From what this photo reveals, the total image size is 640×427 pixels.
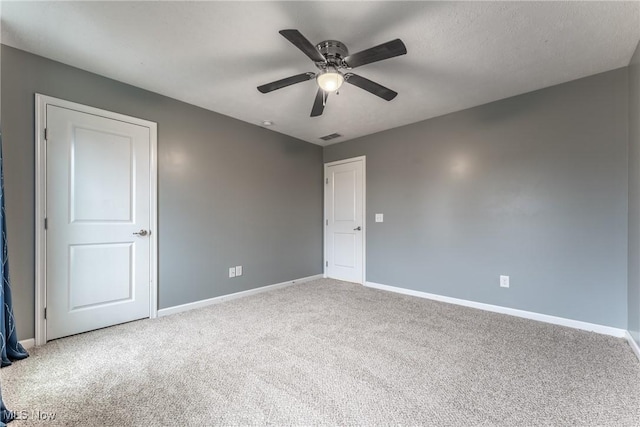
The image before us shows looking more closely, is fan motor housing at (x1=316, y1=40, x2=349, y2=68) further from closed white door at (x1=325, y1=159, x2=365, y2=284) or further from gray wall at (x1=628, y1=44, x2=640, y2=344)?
closed white door at (x1=325, y1=159, x2=365, y2=284)

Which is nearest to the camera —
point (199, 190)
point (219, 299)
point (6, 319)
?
point (6, 319)

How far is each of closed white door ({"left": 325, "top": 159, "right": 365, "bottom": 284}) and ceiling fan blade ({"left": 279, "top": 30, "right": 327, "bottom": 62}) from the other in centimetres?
268

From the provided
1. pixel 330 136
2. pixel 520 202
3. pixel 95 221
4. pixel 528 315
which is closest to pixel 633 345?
pixel 528 315

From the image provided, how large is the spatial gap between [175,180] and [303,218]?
2075 millimetres

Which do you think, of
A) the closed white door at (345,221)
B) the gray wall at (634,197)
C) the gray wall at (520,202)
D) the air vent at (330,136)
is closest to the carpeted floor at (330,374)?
the gray wall at (634,197)

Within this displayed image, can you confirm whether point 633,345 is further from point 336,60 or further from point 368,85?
point 336,60

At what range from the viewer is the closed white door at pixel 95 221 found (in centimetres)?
235

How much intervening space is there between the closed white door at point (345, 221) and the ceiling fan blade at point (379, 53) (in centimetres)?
258

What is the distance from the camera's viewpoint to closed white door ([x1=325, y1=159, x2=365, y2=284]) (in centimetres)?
443

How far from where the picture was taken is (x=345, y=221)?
4613 millimetres

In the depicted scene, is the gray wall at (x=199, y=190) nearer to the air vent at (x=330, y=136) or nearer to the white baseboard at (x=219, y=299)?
the white baseboard at (x=219, y=299)

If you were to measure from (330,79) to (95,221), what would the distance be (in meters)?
2.48

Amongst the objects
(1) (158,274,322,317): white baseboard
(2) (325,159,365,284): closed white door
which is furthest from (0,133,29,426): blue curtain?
(2) (325,159,365,284): closed white door

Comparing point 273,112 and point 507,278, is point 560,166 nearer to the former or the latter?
point 507,278
